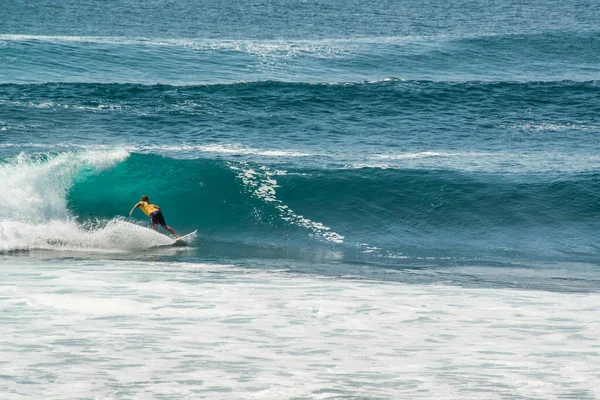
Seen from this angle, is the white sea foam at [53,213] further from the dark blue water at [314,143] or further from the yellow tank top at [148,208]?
the yellow tank top at [148,208]

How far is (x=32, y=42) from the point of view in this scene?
117 ft

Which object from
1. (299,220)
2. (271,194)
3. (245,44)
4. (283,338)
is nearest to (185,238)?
(299,220)

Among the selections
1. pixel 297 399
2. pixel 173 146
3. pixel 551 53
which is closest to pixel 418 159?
pixel 173 146

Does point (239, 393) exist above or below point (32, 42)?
below

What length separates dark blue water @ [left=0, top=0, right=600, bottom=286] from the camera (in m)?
15.1

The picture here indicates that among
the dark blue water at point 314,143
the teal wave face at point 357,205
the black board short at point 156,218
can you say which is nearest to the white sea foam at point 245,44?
the dark blue water at point 314,143

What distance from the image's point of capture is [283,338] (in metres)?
8.44

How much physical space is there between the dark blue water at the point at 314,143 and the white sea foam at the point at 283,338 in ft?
8.46

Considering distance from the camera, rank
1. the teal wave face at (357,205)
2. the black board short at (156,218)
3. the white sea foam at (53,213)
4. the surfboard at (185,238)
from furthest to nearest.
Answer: the teal wave face at (357,205) < the black board short at (156,218) < the surfboard at (185,238) < the white sea foam at (53,213)

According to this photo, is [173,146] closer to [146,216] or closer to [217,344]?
[146,216]

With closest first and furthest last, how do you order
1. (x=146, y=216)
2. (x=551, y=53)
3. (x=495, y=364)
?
(x=495, y=364), (x=146, y=216), (x=551, y=53)

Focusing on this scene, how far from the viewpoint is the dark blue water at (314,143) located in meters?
15.1

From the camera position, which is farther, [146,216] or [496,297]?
[146,216]

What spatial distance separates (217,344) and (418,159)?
12.4 meters
